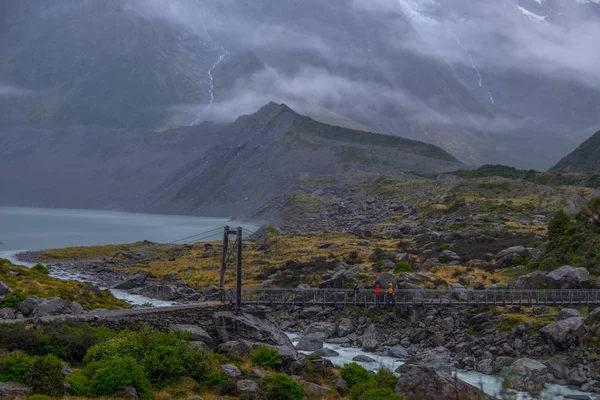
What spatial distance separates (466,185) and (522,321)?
270 ft

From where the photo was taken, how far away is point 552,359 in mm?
32125

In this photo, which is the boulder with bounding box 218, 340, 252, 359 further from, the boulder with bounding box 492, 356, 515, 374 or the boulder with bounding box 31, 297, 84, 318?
the boulder with bounding box 492, 356, 515, 374

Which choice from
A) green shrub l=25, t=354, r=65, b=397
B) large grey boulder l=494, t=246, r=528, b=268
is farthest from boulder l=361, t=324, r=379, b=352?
green shrub l=25, t=354, r=65, b=397

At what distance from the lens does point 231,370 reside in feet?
79.9

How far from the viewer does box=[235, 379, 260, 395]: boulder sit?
21.8 m

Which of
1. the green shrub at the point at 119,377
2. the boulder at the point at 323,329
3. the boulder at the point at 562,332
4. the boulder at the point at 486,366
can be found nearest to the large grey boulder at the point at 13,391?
the green shrub at the point at 119,377

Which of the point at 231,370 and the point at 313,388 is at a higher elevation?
the point at 231,370

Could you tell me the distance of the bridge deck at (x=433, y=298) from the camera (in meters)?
41.1

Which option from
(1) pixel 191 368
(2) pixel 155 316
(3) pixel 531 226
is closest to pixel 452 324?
(2) pixel 155 316

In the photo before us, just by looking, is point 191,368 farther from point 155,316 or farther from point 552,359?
point 552,359

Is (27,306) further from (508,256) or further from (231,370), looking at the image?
(508,256)

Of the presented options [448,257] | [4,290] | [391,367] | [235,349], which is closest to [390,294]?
[391,367]

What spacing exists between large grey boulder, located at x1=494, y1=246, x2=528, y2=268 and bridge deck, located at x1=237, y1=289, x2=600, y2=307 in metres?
15.0

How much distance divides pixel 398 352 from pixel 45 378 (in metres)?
23.9
